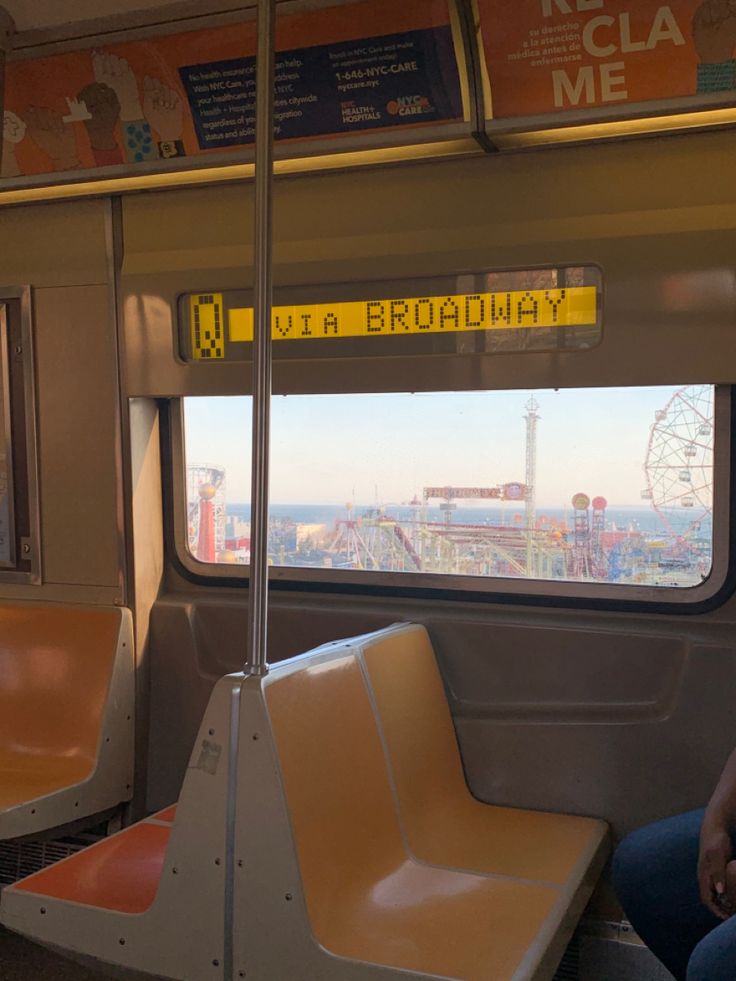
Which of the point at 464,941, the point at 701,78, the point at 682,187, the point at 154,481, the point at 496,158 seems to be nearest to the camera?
the point at 464,941

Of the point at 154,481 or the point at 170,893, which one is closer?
the point at 170,893

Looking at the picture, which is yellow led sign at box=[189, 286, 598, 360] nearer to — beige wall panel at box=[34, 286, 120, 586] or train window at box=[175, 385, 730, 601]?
train window at box=[175, 385, 730, 601]

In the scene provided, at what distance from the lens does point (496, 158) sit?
2842 millimetres

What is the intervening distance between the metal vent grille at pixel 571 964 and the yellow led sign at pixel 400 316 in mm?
1714

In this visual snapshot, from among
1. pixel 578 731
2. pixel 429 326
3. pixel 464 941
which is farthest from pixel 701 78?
pixel 464 941

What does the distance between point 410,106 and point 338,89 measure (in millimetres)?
213

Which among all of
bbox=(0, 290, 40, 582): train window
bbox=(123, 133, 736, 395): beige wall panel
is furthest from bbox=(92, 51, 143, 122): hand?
bbox=(0, 290, 40, 582): train window

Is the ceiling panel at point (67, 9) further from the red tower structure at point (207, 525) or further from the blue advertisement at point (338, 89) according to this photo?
the red tower structure at point (207, 525)

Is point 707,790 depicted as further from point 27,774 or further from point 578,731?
point 27,774

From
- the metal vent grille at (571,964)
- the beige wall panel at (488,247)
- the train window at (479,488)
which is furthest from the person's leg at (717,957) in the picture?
the beige wall panel at (488,247)

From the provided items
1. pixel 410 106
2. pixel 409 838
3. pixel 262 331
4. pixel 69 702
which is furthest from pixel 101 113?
pixel 409 838

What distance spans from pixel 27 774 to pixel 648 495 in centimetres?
210

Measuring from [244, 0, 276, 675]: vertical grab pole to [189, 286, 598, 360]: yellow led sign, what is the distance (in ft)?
3.11

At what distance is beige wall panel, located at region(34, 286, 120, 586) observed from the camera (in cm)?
335
